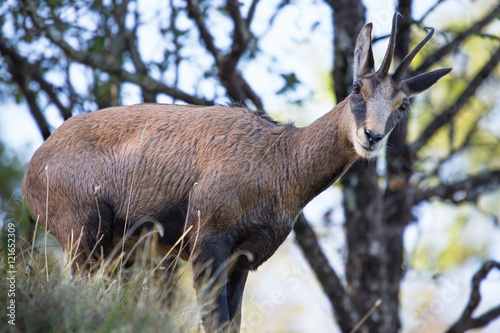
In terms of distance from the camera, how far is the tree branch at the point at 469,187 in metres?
10.4

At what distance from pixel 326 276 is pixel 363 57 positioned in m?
4.40

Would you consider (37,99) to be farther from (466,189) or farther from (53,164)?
(466,189)

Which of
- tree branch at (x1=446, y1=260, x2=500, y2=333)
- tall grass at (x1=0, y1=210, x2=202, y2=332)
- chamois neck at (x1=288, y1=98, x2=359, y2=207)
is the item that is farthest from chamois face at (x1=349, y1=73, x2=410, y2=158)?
tree branch at (x1=446, y1=260, x2=500, y2=333)

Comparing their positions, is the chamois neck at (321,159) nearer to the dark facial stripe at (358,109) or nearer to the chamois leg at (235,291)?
the dark facial stripe at (358,109)

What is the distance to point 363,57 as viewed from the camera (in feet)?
18.7

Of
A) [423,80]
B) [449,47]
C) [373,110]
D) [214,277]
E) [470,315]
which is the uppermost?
[449,47]

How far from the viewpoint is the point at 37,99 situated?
9828mm

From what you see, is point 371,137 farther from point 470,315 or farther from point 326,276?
point 470,315

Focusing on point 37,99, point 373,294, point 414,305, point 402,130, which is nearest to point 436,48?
point 402,130

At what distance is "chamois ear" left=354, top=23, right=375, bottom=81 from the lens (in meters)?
5.65

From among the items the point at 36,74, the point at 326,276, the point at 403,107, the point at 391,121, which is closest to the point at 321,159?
the point at 391,121

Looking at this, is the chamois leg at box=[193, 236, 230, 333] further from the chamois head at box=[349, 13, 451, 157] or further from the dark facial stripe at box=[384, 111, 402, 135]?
the dark facial stripe at box=[384, 111, 402, 135]

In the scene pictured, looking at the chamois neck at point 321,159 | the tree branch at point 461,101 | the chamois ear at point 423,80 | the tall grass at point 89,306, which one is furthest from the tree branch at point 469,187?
the tall grass at point 89,306

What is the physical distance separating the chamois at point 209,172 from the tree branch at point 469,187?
5054 millimetres
